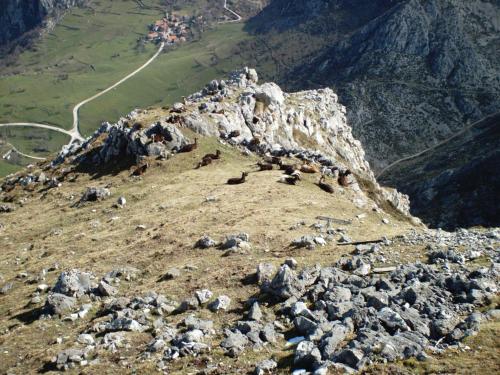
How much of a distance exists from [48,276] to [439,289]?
21.7 meters

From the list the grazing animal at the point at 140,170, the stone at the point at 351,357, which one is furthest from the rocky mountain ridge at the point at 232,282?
the grazing animal at the point at 140,170

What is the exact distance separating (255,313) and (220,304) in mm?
2027

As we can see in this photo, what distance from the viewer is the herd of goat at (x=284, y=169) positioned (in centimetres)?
4481

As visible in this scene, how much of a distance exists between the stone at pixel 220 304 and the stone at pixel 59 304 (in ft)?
23.1

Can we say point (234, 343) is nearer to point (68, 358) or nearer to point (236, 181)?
point (68, 358)

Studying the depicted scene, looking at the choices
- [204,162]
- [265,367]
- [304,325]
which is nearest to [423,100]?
[204,162]

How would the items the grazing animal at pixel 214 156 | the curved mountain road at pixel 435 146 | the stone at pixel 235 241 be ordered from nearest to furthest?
the stone at pixel 235 241 → the grazing animal at pixel 214 156 → the curved mountain road at pixel 435 146

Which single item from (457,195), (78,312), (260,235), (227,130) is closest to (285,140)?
(227,130)

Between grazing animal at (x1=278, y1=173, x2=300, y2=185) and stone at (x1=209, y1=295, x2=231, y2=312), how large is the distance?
22.5 m

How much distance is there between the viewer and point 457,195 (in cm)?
11700

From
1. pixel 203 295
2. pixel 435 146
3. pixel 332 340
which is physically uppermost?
pixel 332 340

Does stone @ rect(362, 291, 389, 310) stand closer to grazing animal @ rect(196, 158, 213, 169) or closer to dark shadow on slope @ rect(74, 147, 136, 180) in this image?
grazing animal @ rect(196, 158, 213, 169)

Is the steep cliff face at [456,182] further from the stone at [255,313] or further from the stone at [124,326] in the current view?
the stone at [124,326]

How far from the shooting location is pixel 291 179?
44.5 metres
